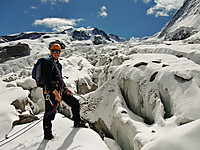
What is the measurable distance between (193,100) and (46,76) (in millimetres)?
→ 4479

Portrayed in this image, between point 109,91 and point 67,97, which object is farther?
point 109,91

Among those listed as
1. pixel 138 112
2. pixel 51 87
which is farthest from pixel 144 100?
pixel 51 87

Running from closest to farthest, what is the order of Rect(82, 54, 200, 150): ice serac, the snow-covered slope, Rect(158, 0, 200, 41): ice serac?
the snow-covered slope, Rect(82, 54, 200, 150): ice serac, Rect(158, 0, 200, 41): ice serac

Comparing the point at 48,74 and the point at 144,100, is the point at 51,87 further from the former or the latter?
the point at 144,100

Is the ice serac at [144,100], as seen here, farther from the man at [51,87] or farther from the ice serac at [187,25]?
the ice serac at [187,25]

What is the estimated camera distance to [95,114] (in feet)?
25.4

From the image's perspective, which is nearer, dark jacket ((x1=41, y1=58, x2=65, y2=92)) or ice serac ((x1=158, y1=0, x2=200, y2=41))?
dark jacket ((x1=41, y1=58, x2=65, y2=92))

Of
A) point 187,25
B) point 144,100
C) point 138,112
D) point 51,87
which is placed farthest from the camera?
point 187,25

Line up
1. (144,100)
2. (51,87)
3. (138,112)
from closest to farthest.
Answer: (51,87) → (144,100) → (138,112)

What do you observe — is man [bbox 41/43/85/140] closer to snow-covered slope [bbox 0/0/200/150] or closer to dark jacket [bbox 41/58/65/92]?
dark jacket [bbox 41/58/65/92]

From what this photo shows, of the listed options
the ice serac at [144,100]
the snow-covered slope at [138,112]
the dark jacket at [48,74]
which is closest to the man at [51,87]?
the dark jacket at [48,74]

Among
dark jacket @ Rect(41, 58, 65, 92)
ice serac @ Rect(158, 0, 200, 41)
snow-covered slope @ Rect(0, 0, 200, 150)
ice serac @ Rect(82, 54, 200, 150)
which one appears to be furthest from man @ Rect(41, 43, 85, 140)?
ice serac @ Rect(158, 0, 200, 41)

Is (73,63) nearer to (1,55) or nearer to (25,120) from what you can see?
(25,120)

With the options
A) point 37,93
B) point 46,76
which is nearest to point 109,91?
point 46,76
